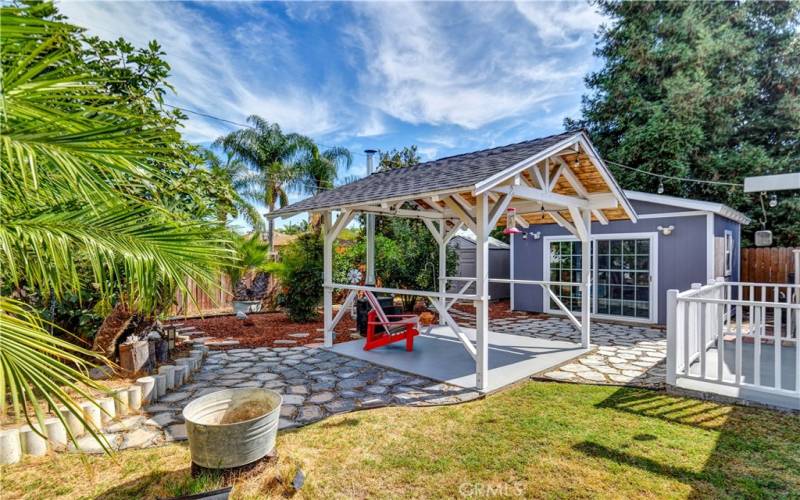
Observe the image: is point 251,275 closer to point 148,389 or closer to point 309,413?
point 148,389

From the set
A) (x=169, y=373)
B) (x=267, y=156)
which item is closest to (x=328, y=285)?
(x=169, y=373)

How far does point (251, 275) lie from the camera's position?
37.0ft

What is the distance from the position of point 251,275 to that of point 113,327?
6.82 m

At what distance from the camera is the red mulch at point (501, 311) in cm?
1006

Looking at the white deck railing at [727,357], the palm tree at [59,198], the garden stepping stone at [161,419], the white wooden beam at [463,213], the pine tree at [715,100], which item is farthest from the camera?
the pine tree at [715,100]

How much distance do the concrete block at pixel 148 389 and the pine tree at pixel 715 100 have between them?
15.6 metres

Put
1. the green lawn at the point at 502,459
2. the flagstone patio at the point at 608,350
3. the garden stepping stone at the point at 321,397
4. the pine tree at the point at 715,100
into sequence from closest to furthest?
the green lawn at the point at 502,459, the garden stepping stone at the point at 321,397, the flagstone patio at the point at 608,350, the pine tree at the point at 715,100

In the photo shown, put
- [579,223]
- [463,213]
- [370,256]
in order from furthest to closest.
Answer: [370,256] < [579,223] < [463,213]

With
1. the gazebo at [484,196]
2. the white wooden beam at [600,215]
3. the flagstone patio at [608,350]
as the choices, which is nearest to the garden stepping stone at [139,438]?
the gazebo at [484,196]

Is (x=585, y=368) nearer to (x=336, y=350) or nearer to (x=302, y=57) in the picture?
(x=336, y=350)

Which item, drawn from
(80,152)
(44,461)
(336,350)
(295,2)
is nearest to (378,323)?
(336,350)

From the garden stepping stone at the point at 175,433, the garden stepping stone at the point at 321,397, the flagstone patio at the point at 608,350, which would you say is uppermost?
the garden stepping stone at the point at 175,433

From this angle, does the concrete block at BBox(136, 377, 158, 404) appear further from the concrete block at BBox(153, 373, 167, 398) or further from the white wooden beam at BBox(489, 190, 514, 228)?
the white wooden beam at BBox(489, 190, 514, 228)

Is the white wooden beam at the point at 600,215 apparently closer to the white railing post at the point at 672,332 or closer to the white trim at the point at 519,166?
the white trim at the point at 519,166
